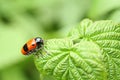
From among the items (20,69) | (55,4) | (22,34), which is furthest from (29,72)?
(55,4)

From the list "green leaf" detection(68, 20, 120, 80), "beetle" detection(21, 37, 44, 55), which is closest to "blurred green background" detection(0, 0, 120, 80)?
"beetle" detection(21, 37, 44, 55)

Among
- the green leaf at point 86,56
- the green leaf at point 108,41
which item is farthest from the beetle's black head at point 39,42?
the green leaf at point 108,41

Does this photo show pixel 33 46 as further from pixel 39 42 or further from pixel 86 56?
pixel 86 56

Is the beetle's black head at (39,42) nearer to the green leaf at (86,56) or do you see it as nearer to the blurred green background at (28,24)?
the green leaf at (86,56)

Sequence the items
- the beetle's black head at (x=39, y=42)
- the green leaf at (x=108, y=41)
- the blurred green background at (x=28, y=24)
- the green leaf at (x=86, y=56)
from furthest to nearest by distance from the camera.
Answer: the blurred green background at (x=28, y=24), the beetle's black head at (x=39, y=42), the green leaf at (x=108, y=41), the green leaf at (x=86, y=56)

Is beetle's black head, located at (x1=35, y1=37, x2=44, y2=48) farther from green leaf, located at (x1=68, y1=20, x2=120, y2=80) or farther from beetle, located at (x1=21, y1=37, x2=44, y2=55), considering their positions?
green leaf, located at (x1=68, y1=20, x2=120, y2=80)

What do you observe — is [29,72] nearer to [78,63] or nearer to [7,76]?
[7,76]
